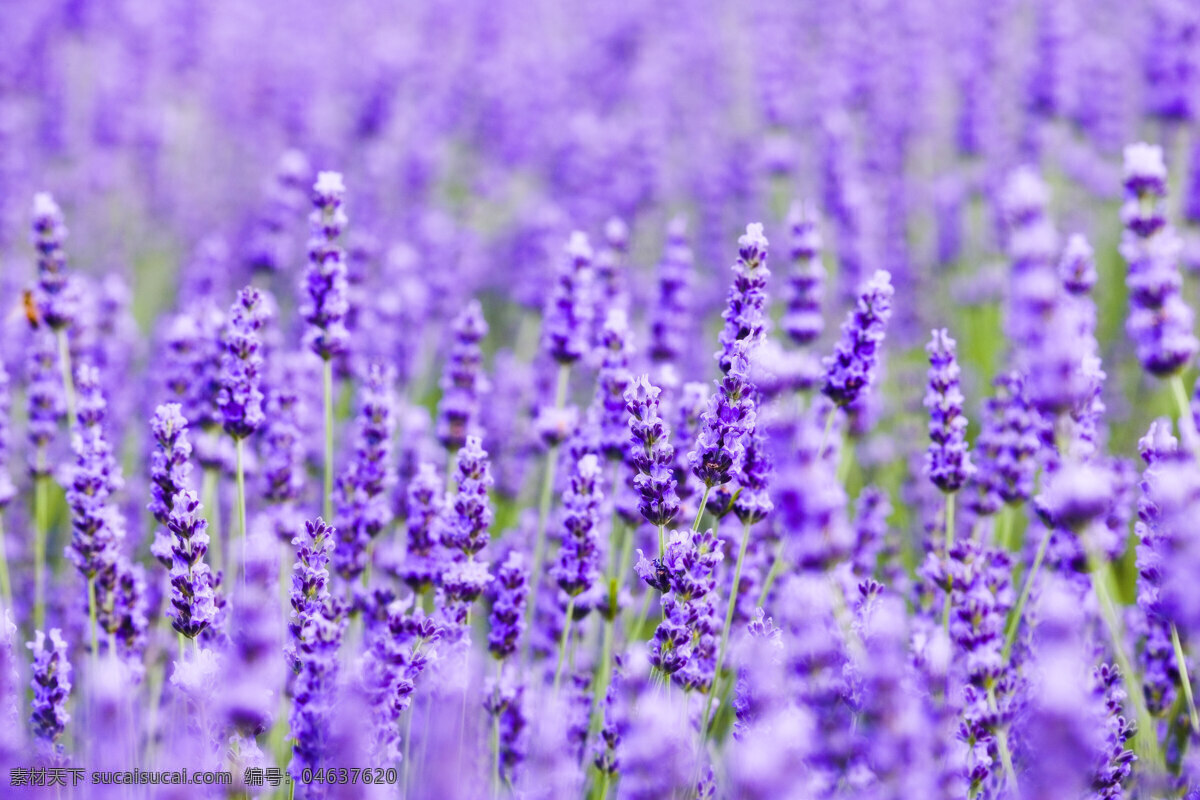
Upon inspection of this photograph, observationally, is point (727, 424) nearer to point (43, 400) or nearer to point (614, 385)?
point (614, 385)

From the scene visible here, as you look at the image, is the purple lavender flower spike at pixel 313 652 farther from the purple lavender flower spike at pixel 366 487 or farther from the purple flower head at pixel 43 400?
the purple flower head at pixel 43 400

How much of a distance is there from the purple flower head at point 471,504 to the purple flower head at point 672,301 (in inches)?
43.5

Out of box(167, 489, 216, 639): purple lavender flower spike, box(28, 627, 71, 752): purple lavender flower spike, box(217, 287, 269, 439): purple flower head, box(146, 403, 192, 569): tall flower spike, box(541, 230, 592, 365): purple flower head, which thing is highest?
box(541, 230, 592, 365): purple flower head

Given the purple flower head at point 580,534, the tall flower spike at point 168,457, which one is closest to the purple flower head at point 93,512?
the tall flower spike at point 168,457

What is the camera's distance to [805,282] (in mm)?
3090

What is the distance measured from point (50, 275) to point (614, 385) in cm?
160

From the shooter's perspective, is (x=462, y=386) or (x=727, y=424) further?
(x=462, y=386)

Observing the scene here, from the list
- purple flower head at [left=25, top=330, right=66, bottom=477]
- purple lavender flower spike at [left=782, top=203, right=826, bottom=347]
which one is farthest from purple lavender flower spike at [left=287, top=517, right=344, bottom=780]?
purple lavender flower spike at [left=782, top=203, right=826, bottom=347]

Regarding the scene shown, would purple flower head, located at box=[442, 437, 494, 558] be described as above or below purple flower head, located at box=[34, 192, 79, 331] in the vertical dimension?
below

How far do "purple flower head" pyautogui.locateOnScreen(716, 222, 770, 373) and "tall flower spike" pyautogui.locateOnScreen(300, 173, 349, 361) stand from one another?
0.98m

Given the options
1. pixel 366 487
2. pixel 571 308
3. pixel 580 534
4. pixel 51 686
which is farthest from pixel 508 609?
pixel 571 308

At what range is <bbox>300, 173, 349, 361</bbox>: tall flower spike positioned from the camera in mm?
2531

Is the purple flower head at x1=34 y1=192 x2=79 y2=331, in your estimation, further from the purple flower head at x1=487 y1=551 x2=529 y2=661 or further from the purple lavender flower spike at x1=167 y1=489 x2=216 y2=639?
the purple flower head at x1=487 y1=551 x2=529 y2=661

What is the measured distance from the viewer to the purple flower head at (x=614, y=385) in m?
2.58
